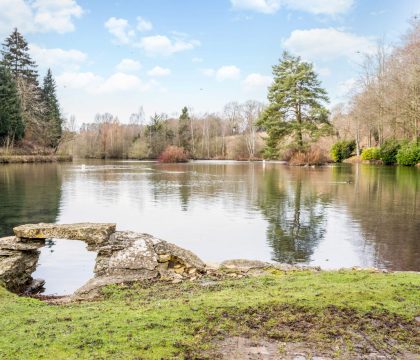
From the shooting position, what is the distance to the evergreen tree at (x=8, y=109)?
5369 cm

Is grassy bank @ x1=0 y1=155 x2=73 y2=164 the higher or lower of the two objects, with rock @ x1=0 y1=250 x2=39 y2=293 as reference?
higher

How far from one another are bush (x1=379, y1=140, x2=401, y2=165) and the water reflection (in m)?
27.3

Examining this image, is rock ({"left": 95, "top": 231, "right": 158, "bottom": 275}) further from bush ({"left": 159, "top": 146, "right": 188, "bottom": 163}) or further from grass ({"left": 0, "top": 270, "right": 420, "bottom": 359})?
bush ({"left": 159, "top": 146, "right": 188, "bottom": 163})

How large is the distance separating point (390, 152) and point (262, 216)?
40008 mm

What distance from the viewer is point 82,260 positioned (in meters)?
9.43

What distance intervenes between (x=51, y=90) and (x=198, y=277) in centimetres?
7873

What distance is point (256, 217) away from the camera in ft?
46.7

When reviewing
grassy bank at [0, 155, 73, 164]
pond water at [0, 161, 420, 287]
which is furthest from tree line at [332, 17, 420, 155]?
grassy bank at [0, 155, 73, 164]

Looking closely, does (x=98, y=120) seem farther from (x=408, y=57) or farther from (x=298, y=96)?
(x=408, y=57)

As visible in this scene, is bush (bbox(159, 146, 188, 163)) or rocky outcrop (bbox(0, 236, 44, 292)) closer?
rocky outcrop (bbox(0, 236, 44, 292))

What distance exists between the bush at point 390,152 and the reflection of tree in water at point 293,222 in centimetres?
3165

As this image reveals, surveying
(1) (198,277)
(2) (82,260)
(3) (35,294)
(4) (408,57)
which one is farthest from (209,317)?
(4) (408,57)

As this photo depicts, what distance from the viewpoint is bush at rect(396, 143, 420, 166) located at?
4322 centimetres

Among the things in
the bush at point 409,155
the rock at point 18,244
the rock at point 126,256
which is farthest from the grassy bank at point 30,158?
the rock at point 126,256
